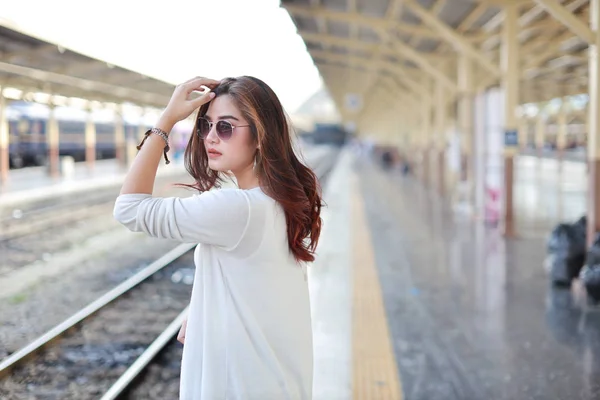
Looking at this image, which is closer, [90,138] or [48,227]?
[48,227]

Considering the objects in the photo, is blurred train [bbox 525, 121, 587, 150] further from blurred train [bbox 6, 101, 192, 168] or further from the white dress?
the white dress

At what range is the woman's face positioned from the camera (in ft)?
5.65

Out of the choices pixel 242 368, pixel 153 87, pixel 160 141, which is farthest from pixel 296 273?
pixel 153 87

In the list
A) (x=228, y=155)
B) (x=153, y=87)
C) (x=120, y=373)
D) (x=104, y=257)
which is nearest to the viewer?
(x=228, y=155)

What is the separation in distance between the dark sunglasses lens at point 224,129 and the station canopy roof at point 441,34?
6.37 metres

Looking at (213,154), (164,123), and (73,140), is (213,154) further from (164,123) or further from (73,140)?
(73,140)

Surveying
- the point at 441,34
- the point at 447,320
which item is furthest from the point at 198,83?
the point at 441,34

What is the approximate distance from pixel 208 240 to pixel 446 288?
19.1 feet

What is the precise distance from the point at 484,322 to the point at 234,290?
4.50 metres

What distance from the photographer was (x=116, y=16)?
5.54 meters

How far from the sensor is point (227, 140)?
1.73 m

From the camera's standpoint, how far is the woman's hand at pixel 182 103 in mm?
1692

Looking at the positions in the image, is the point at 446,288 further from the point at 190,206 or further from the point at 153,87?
the point at 190,206

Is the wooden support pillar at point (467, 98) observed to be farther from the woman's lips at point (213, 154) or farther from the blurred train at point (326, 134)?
the blurred train at point (326, 134)
